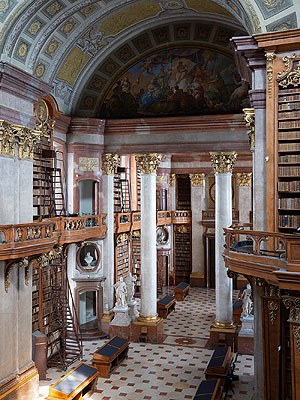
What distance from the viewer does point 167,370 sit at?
1387 cm

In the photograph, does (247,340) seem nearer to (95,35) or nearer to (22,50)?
(22,50)

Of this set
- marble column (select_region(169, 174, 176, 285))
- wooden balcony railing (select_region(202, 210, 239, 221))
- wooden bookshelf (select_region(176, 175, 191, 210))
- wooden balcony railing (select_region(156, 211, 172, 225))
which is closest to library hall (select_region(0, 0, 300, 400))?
wooden balcony railing (select_region(156, 211, 172, 225))

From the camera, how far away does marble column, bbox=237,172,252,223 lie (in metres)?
26.0

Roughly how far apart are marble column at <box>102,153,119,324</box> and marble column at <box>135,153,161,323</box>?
1.25 meters

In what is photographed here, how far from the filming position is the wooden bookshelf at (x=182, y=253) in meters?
27.3

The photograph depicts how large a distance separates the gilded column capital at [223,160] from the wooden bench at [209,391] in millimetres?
7894

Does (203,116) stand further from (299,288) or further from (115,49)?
(299,288)

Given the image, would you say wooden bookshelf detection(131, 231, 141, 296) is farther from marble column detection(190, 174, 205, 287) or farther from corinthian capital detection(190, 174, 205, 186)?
corinthian capital detection(190, 174, 205, 186)

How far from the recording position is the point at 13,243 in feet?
33.8

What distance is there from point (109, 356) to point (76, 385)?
2.55 m

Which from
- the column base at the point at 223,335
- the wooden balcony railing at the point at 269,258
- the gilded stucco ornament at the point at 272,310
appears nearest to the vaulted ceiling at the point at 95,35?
the wooden balcony railing at the point at 269,258

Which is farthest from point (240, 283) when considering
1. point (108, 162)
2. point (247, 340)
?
point (108, 162)

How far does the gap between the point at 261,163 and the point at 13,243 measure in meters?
5.76

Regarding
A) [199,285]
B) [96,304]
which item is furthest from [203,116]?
[199,285]
